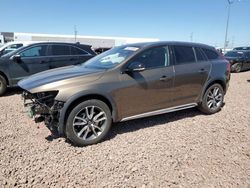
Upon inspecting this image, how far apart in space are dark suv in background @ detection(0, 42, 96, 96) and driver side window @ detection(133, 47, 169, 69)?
416 cm

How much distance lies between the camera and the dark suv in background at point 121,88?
11.4 ft

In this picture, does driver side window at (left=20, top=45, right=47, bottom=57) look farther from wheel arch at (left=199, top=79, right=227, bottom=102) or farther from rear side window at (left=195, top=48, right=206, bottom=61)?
wheel arch at (left=199, top=79, right=227, bottom=102)

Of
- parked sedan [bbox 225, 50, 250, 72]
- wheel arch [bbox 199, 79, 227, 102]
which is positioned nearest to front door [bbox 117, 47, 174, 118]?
wheel arch [bbox 199, 79, 227, 102]

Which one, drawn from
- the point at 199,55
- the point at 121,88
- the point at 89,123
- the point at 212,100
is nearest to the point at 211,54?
the point at 199,55

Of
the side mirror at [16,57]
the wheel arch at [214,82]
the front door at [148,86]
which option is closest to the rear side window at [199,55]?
the wheel arch at [214,82]

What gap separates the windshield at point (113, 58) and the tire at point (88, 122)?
0.79 metres

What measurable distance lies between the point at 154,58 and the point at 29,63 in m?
4.57

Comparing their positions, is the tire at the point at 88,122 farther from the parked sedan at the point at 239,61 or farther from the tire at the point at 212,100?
the parked sedan at the point at 239,61

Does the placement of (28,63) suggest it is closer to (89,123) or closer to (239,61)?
(89,123)

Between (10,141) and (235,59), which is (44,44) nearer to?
(10,141)

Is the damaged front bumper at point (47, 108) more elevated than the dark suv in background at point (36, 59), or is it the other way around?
the dark suv in background at point (36, 59)

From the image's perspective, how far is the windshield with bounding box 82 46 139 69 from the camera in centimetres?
407

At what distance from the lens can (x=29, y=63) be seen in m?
7.10

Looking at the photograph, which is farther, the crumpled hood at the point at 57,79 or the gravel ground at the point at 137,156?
the crumpled hood at the point at 57,79
